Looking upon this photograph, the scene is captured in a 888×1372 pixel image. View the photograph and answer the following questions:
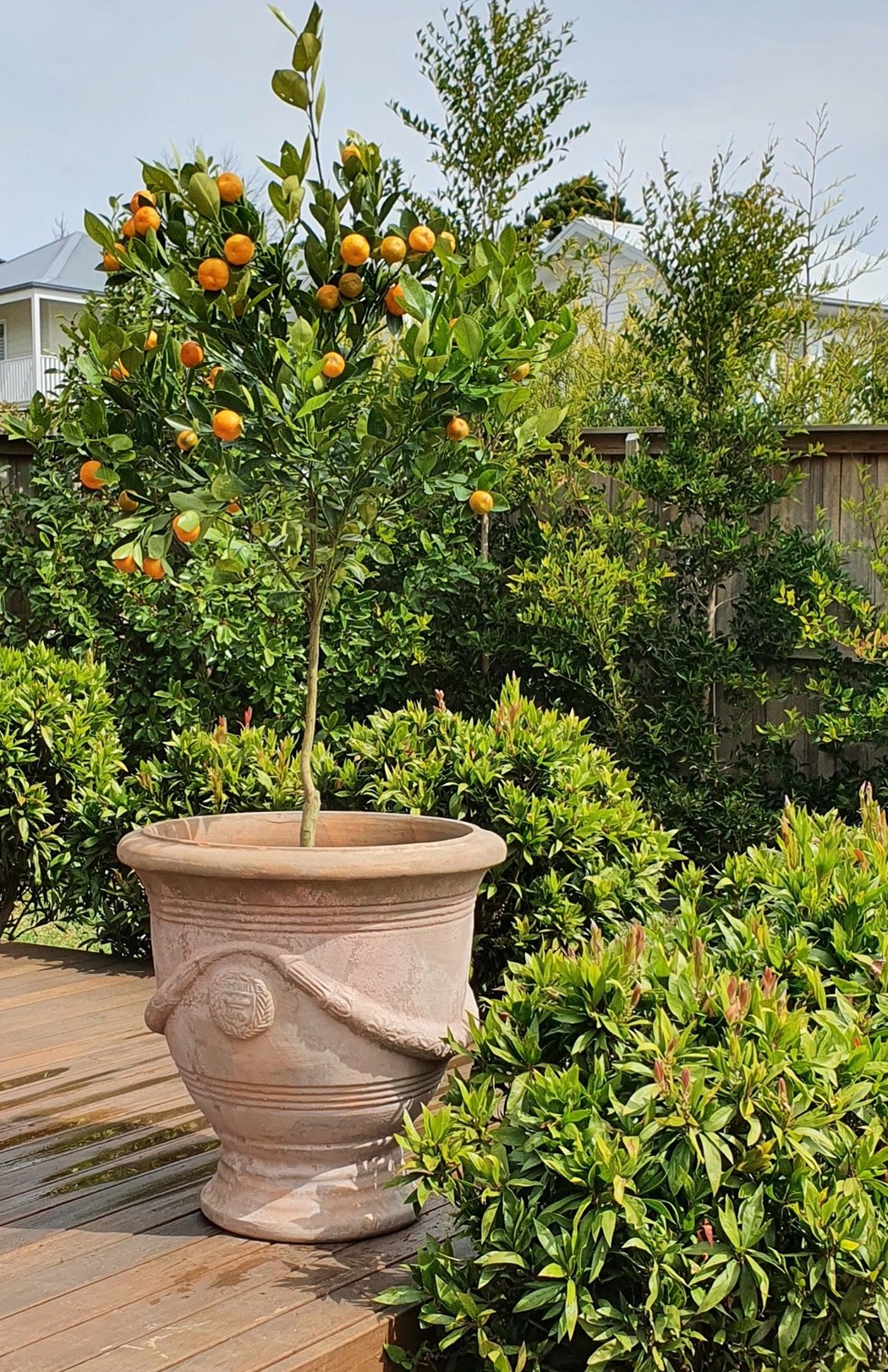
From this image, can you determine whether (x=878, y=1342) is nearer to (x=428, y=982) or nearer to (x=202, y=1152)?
(x=428, y=982)

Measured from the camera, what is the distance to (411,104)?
5.50 m

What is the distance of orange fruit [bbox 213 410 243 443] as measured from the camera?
2.25 metres

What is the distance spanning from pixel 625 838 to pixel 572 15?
357cm

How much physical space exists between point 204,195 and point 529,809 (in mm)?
1914

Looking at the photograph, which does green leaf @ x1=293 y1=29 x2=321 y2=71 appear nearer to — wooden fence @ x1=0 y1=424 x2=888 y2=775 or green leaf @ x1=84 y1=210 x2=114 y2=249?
green leaf @ x1=84 y1=210 x2=114 y2=249

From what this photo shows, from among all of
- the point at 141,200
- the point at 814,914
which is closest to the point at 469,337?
the point at 141,200

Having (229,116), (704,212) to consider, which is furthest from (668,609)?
(229,116)

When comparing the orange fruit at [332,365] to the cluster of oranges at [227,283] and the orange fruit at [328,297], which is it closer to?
the cluster of oranges at [227,283]

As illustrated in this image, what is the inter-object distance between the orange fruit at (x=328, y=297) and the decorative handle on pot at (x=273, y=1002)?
1.21 metres

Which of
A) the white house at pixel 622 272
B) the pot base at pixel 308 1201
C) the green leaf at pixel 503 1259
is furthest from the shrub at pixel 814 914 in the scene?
the white house at pixel 622 272

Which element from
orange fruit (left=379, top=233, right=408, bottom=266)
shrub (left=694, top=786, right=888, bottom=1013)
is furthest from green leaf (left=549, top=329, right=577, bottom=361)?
shrub (left=694, top=786, right=888, bottom=1013)

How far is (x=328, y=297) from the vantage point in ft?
8.37

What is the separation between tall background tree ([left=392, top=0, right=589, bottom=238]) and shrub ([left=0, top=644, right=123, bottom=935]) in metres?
2.52

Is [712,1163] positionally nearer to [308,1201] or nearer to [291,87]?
[308,1201]
